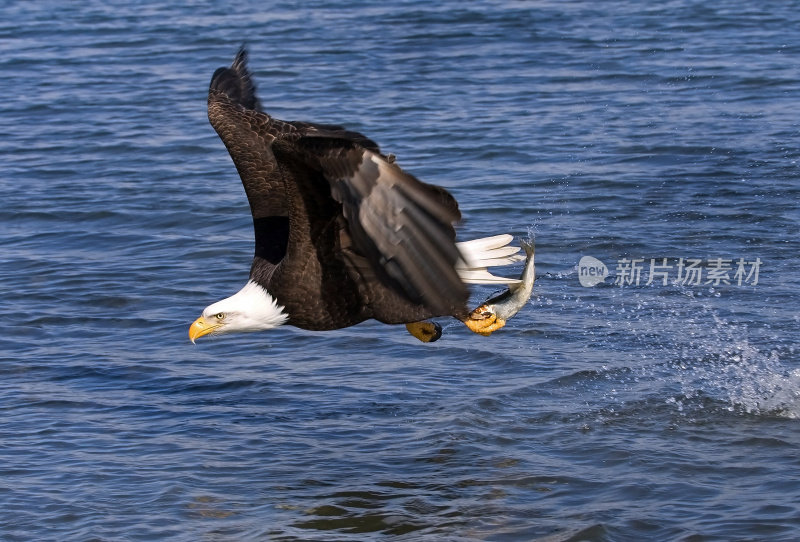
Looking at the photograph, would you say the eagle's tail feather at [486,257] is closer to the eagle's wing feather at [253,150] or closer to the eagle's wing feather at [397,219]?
the eagle's wing feather at [397,219]

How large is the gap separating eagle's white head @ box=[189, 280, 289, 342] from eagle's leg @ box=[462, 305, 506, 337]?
2.82 feet

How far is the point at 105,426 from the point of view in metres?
6.15

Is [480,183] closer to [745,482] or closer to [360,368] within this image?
[360,368]

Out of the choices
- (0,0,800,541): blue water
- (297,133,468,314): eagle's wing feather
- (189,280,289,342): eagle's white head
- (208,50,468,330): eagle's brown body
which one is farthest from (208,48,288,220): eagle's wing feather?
(297,133,468,314): eagle's wing feather

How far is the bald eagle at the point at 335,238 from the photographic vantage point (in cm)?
436

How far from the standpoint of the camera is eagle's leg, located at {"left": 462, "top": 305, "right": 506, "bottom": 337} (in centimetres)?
596

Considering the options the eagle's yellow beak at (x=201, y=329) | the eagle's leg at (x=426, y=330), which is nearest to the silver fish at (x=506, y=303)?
the eagle's leg at (x=426, y=330)

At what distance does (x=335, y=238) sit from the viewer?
5.32m

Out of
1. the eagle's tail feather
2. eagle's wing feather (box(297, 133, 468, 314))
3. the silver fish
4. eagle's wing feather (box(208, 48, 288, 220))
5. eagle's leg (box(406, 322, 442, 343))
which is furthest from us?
eagle's wing feather (box(208, 48, 288, 220))

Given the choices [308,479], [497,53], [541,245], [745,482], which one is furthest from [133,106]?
[745,482]

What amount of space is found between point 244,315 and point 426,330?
2.97 ft

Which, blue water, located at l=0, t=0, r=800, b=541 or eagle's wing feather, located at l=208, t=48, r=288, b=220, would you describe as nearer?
blue water, located at l=0, t=0, r=800, b=541

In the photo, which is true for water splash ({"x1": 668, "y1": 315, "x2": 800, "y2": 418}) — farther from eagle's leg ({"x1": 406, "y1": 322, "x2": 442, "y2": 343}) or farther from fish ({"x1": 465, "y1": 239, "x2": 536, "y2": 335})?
eagle's leg ({"x1": 406, "y1": 322, "x2": 442, "y2": 343})

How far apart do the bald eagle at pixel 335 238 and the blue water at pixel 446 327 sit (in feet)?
2.02
